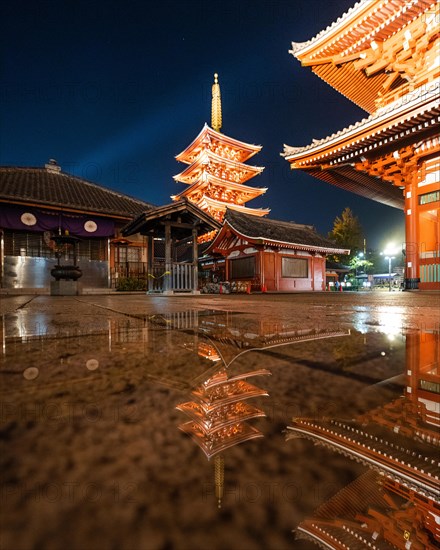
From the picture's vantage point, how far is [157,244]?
1483 cm

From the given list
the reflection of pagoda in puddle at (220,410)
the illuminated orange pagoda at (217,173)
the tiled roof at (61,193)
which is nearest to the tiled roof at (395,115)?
the reflection of pagoda in puddle at (220,410)

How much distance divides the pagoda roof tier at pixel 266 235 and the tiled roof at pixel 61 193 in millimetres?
4038

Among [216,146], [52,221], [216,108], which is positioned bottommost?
[52,221]

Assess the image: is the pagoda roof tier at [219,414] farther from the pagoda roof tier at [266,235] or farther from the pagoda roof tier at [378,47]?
the pagoda roof tier at [266,235]

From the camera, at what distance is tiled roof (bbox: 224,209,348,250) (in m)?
13.2

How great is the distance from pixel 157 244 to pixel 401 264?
38.9m

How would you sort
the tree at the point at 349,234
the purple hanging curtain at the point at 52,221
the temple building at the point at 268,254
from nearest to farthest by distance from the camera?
the purple hanging curtain at the point at 52,221
the temple building at the point at 268,254
the tree at the point at 349,234

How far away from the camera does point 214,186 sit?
20.1 metres

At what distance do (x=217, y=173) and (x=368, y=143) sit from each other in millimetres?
15337

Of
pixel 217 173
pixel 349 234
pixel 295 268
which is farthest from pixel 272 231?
pixel 349 234

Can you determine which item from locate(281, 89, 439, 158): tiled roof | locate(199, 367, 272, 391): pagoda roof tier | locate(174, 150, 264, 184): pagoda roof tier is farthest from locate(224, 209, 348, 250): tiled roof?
locate(199, 367, 272, 391): pagoda roof tier

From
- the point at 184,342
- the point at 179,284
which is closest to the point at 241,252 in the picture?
the point at 179,284

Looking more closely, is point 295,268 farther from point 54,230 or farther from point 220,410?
point 220,410

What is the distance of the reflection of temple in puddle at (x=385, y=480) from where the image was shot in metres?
0.24
